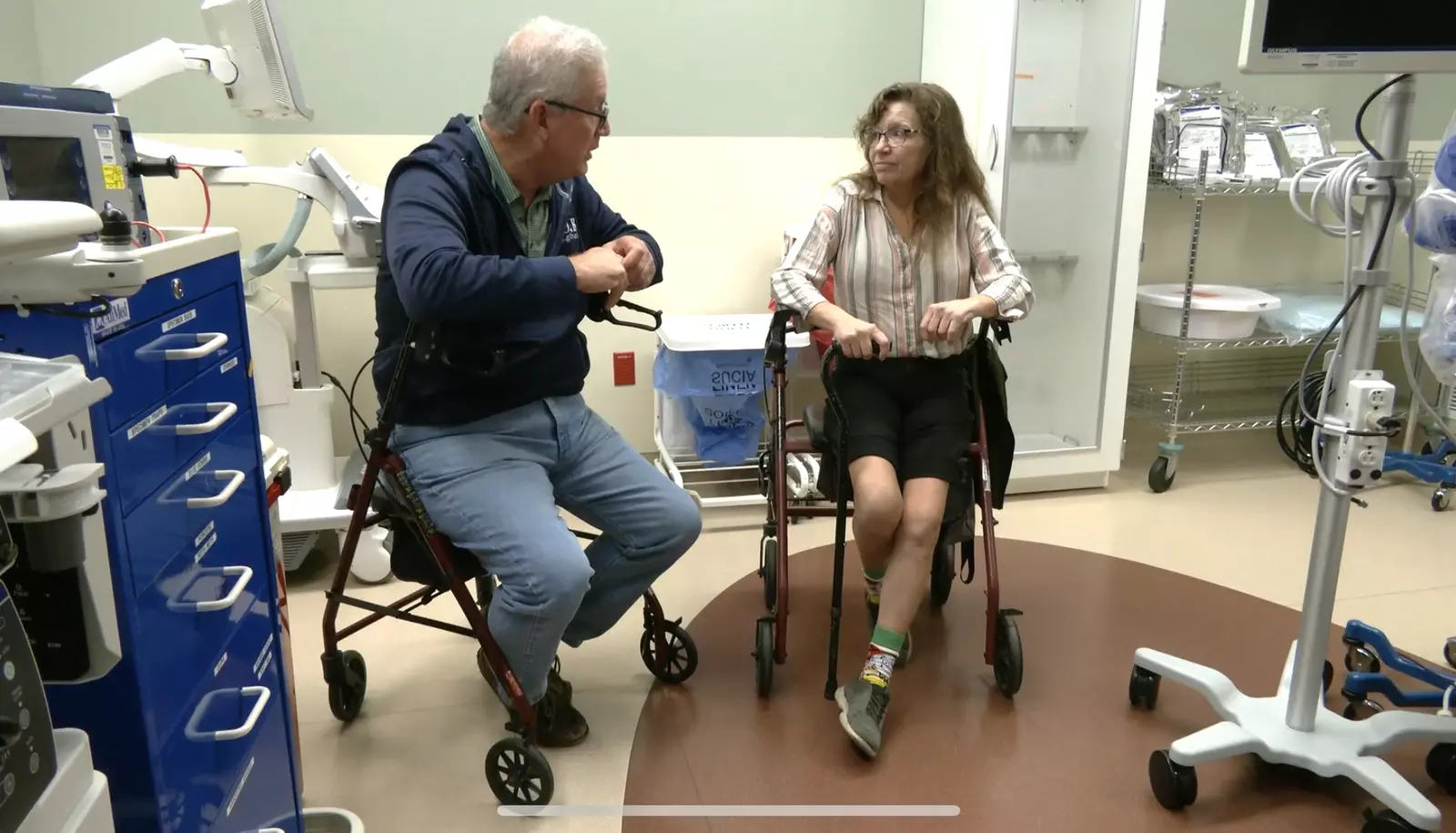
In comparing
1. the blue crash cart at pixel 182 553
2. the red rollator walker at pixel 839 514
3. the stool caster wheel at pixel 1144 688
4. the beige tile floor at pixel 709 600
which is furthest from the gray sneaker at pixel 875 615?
the blue crash cart at pixel 182 553

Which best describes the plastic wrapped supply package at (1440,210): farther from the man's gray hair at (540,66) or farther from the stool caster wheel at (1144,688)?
the man's gray hair at (540,66)

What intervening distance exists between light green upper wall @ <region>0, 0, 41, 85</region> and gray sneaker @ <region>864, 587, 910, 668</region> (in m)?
2.57

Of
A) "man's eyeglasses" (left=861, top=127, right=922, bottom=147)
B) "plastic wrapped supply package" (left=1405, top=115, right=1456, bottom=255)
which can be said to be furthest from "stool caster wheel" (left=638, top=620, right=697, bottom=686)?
"plastic wrapped supply package" (left=1405, top=115, right=1456, bottom=255)

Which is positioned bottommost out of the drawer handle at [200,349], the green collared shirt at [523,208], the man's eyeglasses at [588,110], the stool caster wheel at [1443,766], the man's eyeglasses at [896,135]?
the stool caster wheel at [1443,766]

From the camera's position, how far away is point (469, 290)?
1.55m

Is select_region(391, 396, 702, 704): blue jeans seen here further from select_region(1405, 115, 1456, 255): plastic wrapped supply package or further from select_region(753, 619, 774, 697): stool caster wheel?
select_region(1405, 115, 1456, 255): plastic wrapped supply package

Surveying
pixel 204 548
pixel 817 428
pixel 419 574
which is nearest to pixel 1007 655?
pixel 817 428

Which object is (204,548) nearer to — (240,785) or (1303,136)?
(240,785)

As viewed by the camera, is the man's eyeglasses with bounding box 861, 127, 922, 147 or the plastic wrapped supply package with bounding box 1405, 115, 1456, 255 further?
the man's eyeglasses with bounding box 861, 127, 922, 147

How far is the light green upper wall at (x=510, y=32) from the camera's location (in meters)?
2.88

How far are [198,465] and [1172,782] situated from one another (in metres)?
1.60

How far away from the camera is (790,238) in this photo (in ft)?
10.2

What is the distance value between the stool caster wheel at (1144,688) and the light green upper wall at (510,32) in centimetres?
213

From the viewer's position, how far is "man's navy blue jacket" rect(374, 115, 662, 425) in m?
1.56
